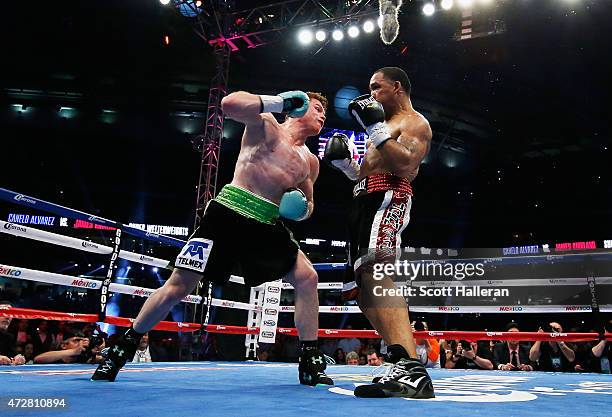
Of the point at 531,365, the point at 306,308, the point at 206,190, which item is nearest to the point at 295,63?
the point at 206,190

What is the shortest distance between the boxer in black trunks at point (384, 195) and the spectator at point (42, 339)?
11.0 feet

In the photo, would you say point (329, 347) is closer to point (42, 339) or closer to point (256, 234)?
point (42, 339)

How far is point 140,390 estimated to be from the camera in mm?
1786

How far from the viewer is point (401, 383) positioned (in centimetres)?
168

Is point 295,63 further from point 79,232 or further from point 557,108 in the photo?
point 79,232

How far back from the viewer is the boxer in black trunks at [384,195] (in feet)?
6.21

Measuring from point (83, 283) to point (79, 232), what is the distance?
14.9m

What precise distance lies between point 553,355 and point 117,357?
14.9ft

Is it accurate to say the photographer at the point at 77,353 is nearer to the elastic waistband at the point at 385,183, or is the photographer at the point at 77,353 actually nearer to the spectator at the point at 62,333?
the spectator at the point at 62,333

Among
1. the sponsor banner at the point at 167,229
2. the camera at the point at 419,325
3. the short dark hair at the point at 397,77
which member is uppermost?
the sponsor banner at the point at 167,229

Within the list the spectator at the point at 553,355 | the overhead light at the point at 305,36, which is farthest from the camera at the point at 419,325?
the overhead light at the point at 305,36

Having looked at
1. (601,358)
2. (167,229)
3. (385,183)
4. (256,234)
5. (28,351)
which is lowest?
(28,351)

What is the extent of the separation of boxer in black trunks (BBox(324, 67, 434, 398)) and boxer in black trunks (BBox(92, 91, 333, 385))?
260 millimetres

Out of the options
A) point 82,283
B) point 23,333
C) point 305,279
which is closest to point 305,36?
point 23,333
